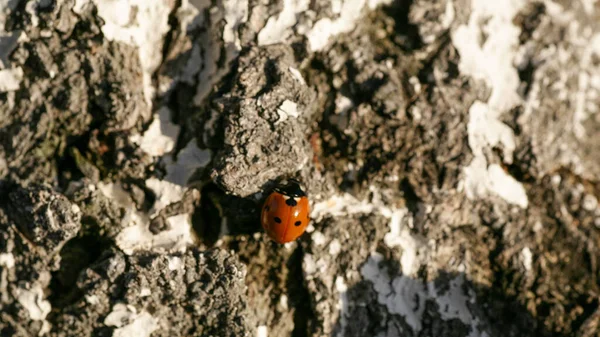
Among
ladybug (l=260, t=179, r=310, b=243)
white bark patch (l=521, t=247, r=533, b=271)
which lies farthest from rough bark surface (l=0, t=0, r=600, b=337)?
ladybug (l=260, t=179, r=310, b=243)

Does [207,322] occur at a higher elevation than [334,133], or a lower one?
lower

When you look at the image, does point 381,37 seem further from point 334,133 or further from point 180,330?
point 180,330

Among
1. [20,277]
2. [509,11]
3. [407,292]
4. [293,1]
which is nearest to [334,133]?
[293,1]

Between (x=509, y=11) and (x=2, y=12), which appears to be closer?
(x=2, y=12)

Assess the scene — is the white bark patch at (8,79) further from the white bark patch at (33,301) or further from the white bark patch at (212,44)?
the white bark patch at (33,301)

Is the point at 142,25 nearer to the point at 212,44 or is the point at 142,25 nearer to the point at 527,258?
the point at 212,44

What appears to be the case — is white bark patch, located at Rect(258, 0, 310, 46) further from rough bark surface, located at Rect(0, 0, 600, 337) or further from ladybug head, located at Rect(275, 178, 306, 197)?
ladybug head, located at Rect(275, 178, 306, 197)

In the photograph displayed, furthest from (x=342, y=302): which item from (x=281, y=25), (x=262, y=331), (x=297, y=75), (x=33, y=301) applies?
(x=33, y=301)

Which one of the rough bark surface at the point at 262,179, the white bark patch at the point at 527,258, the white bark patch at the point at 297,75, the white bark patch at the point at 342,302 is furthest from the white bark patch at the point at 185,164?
the white bark patch at the point at 527,258
